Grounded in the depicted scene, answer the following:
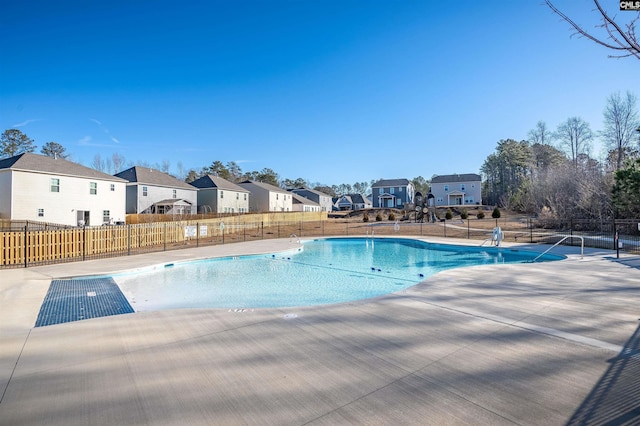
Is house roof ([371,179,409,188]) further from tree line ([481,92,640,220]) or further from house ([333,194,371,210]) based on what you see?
tree line ([481,92,640,220])

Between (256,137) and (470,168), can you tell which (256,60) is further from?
(470,168)

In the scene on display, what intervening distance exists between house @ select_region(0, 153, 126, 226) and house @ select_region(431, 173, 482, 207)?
4547cm

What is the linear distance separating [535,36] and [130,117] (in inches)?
1438

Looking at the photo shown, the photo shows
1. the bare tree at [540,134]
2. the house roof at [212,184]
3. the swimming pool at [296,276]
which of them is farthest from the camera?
the bare tree at [540,134]

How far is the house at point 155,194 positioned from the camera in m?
32.2

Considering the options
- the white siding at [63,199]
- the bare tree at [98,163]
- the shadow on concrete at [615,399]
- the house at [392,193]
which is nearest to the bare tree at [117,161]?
the bare tree at [98,163]

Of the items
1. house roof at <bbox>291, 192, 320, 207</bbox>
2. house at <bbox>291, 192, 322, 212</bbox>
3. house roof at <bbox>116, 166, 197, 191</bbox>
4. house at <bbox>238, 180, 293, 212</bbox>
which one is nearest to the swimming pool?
house roof at <bbox>116, 166, 197, 191</bbox>

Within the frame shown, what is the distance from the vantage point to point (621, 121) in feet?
108

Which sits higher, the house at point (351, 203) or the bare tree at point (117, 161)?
the bare tree at point (117, 161)

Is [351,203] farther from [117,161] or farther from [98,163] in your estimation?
[98,163]

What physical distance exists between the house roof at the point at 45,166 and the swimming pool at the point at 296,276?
17.7 meters

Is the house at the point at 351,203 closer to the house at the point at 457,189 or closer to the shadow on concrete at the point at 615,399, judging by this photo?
the house at the point at 457,189

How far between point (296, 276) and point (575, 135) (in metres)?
51.3

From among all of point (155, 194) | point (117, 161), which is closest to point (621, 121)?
point (155, 194)
